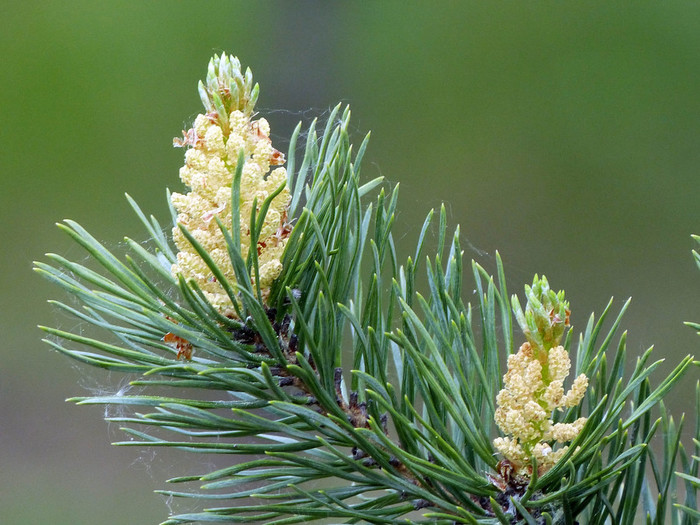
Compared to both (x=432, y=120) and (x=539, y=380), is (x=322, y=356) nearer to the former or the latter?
(x=539, y=380)

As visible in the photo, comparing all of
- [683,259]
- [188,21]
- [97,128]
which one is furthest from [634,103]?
[97,128]

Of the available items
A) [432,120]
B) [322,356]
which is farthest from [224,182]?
[432,120]

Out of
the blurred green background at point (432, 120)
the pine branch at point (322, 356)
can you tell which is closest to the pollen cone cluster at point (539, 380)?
the pine branch at point (322, 356)

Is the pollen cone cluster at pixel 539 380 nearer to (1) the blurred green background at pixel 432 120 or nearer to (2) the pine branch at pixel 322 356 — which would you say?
(2) the pine branch at pixel 322 356

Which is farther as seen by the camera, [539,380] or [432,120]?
[432,120]

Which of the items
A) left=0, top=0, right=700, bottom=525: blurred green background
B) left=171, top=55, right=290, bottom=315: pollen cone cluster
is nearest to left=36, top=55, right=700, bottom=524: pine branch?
left=171, top=55, right=290, bottom=315: pollen cone cluster
